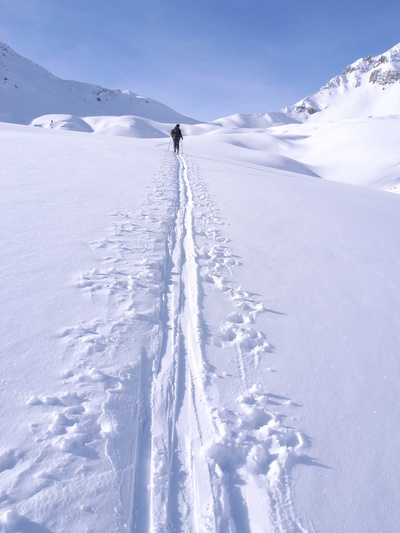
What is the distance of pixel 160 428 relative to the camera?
2.22 meters

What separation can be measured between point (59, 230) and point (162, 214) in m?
2.28

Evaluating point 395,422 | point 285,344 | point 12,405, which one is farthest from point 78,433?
point 395,422

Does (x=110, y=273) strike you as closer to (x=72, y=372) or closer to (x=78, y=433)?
(x=72, y=372)

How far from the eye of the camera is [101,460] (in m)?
1.94

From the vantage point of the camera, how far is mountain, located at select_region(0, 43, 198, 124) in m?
85.6

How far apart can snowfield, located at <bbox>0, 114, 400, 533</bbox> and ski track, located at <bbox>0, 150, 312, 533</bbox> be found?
0.01 meters

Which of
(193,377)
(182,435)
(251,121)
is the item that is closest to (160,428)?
(182,435)

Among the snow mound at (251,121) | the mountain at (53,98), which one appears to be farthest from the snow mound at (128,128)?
the snow mound at (251,121)

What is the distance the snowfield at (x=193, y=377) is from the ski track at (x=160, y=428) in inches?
0.4

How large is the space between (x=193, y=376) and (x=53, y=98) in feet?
397

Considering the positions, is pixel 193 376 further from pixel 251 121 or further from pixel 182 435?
pixel 251 121

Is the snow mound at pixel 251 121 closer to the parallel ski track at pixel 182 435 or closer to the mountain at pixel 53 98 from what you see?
the mountain at pixel 53 98

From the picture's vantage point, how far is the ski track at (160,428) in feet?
5.83

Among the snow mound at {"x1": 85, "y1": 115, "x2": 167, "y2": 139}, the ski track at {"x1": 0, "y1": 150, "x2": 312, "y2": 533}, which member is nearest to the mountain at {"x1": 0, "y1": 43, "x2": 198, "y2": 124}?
the snow mound at {"x1": 85, "y1": 115, "x2": 167, "y2": 139}
